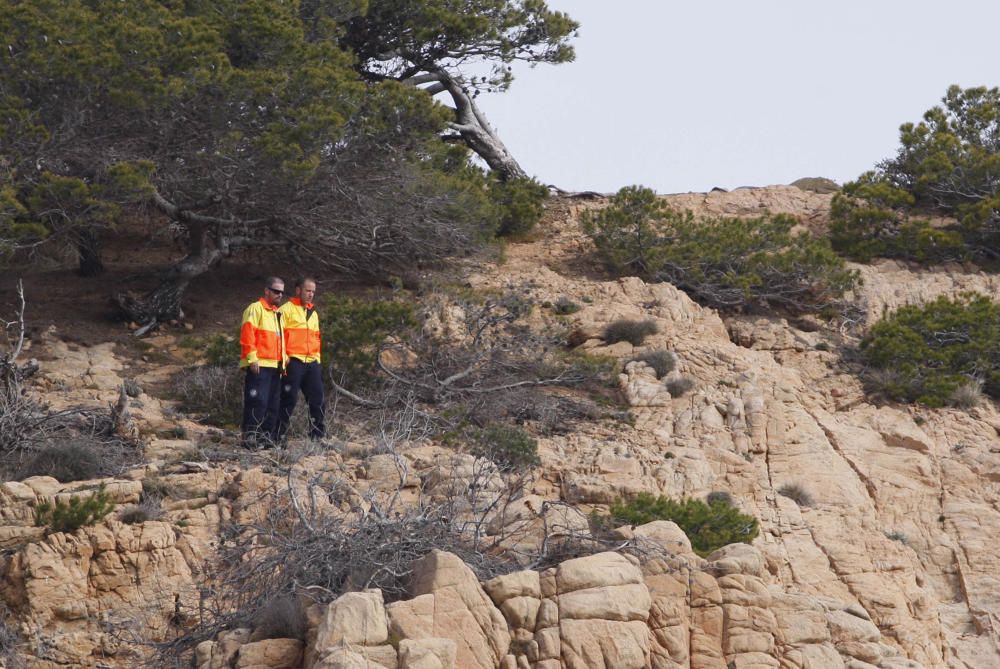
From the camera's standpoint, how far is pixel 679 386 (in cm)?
1612

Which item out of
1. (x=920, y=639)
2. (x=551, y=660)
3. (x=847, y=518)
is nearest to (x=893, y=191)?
(x=847, y=518)

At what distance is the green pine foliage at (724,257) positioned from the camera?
19.9 meters

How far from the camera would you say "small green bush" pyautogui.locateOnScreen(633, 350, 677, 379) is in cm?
1650

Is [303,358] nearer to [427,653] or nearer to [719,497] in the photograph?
[719,497]

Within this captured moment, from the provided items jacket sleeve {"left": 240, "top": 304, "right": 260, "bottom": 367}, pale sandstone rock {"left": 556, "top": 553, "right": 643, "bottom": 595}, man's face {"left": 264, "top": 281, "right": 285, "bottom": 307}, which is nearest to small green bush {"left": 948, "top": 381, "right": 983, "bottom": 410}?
man's face {"left": 264, "top": 281, "right": 285, "bottom": 307}

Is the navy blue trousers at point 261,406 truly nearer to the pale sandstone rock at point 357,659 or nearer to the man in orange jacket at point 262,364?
the man in orange jacket at point 262,364

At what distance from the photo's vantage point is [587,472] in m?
14.1

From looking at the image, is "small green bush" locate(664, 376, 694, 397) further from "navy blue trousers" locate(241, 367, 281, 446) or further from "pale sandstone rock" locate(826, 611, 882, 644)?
"pale sandstone rock" locate(826, 611, 882, 644)

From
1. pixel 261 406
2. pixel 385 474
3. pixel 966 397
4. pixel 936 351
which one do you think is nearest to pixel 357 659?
pixel 385 474

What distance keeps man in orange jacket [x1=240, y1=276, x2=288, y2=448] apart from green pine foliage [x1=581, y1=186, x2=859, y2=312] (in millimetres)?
7801

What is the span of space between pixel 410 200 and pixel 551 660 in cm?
1039

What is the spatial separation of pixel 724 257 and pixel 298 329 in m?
8.32

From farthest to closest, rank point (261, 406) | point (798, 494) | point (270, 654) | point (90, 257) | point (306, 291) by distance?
point (90, 257) → point (798, 494) → point (306, 291) → point (261, 406) → point (270, 654)

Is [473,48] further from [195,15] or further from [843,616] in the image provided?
[843,616]
